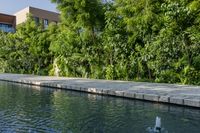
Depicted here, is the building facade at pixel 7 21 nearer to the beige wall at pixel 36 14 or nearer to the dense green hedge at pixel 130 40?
the beige wall at pixel 36 14

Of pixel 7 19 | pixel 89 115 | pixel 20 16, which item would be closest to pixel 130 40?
pixel 89 115

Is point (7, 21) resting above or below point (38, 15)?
below

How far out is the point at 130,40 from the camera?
62.3ft

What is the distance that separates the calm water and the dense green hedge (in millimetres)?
5001

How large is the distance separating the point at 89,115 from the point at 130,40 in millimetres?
9542

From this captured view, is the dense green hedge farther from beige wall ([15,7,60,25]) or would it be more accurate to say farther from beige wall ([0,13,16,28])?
beige wall ([0,13,16,28])

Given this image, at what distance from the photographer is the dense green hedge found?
53.4ft

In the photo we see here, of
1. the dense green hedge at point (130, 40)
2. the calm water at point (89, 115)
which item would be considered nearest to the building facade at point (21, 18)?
the dense green hedge at point (130, 40)

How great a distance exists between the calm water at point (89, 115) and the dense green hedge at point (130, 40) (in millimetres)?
5001

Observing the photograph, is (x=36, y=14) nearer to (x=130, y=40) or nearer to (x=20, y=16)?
(x=20, y=16)

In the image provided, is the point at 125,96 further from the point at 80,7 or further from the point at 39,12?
the point at 39,12

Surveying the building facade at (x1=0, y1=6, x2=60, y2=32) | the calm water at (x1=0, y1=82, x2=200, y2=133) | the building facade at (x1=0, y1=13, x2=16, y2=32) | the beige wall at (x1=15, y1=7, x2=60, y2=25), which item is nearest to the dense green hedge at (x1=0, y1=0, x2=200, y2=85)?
the calm water at (x1=0, y1=82, x2=200, y2=133)

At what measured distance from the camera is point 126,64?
1967 centimetres

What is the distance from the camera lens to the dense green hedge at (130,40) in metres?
16.3
